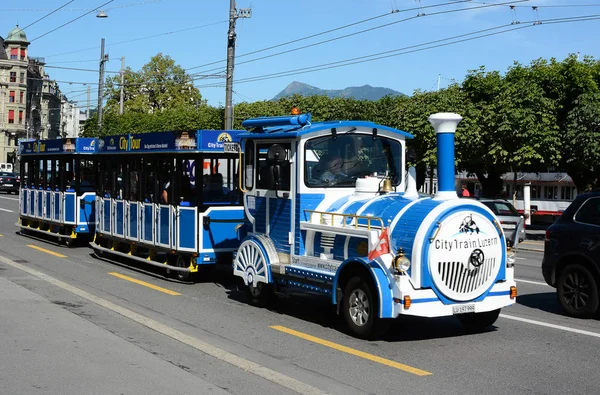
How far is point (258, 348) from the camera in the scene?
28.0ft

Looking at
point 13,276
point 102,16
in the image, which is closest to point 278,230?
point 13,276

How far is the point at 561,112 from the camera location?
29.1 metres

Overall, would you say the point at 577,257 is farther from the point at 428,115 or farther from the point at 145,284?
the point at 428,115

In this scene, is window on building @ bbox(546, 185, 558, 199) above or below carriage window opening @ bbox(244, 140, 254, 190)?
below

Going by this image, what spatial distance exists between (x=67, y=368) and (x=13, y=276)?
7382 mm

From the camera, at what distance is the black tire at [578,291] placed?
10289 mm

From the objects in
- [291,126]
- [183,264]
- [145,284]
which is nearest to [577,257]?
[291,126]

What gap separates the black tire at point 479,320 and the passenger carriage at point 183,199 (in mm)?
4296

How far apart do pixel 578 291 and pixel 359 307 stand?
136 inches

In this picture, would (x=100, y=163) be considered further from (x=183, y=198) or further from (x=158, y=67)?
(x=158, y=67)

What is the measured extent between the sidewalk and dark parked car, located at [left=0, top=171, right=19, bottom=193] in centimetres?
4857

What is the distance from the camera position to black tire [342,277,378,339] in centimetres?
864

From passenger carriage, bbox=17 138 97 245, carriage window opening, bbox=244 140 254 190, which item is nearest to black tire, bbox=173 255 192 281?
carriage window opening, bbox=244 140 254 190

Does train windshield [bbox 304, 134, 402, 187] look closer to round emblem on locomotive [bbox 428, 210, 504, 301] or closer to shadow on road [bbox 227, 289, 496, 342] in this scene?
shadow on road [bbox 227, 289, 496, 342]
